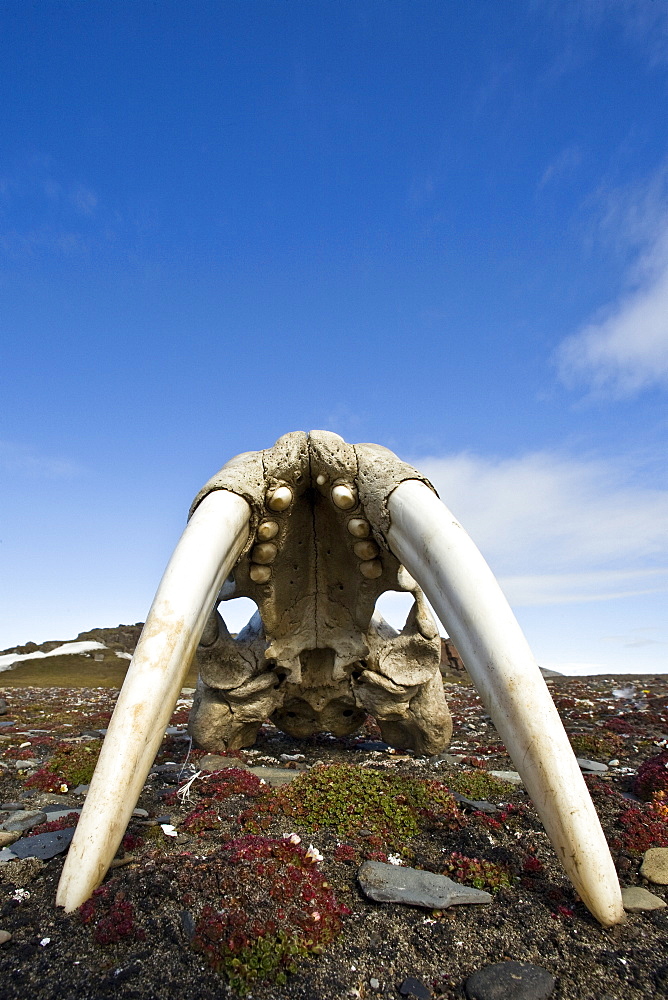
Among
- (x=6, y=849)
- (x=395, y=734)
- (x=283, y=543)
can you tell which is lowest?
(x=6, y=849)

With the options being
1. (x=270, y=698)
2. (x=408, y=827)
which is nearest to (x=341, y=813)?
(x=408, y=827)

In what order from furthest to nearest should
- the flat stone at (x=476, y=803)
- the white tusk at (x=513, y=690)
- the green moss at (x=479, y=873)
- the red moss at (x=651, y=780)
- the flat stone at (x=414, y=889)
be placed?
the red moss at (x=651, y=780) < the flat stone at (x=476, y=803) < the green moss at (x=479, y=873) < the flat stone at (x=414, y=889) < the white tusk at (x=513, y=690)

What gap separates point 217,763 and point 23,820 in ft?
7.25

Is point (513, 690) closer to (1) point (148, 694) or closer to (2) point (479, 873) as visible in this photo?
(2) point (479, 873)

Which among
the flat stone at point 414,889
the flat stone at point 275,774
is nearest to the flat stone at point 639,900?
the flat stone at point 414,889

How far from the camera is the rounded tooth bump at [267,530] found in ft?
22.3

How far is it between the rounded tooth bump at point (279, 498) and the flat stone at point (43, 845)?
3577 mm

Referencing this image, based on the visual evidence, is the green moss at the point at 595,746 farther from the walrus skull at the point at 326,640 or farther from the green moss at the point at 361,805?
the green moss at the point at 361,805

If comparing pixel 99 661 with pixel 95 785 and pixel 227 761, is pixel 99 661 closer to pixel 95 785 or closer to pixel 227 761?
pixel 227 761

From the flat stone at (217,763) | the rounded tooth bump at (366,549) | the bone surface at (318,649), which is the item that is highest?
the rounded tooth bump at (366,549)

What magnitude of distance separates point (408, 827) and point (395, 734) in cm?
332

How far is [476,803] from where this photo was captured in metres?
5.88

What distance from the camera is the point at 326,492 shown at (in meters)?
7.09

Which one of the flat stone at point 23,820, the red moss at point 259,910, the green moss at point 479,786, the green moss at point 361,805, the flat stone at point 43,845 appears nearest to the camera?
the red moss at point 259,910
